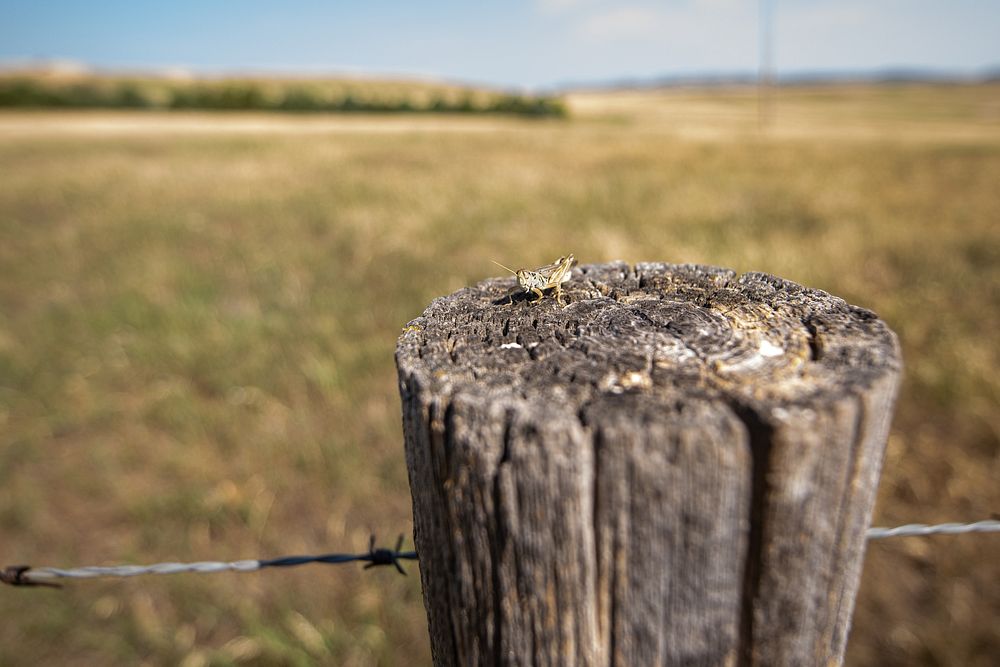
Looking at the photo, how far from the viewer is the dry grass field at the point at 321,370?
3.21m

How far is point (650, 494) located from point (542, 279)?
634mm

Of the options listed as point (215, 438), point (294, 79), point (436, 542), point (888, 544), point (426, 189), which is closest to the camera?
point (436, 542)

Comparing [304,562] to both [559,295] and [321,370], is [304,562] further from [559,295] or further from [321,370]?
[321,370]

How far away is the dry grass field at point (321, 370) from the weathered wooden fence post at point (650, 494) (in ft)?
8.08

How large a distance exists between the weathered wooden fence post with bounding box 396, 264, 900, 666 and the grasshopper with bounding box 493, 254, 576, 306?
0.31 m

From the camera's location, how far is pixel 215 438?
4.52 meters

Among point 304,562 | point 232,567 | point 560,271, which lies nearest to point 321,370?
point 232,567

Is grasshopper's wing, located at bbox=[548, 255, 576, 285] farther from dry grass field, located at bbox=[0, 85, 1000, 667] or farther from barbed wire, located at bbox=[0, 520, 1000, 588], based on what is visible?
dry grass field, located at bbox=[0, 85, 1000, 667]

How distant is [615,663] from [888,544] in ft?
11.5

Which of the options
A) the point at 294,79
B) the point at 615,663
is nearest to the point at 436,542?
the point at 615,663

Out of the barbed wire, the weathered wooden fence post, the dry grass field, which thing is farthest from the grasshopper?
the dry grass field

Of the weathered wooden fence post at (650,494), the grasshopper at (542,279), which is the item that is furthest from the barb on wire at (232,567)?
the grasshopper at (542,279)

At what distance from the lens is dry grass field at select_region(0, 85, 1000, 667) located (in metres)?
3.21

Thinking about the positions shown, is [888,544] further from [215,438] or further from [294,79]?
[294,79]
